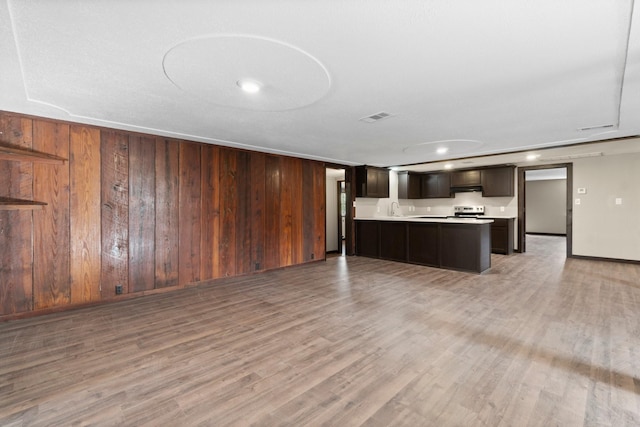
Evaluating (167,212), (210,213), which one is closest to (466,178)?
(210,213)

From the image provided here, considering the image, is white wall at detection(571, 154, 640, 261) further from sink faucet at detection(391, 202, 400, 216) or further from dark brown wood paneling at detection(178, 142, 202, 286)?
dark brown wood paneling at detection(178, 142, 202, 286)

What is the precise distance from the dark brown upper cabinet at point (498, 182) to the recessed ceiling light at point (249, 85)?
6.89 m

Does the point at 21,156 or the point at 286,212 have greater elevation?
the point at 21,156

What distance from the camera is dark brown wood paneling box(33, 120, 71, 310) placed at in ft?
10.6

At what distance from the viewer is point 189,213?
4.34 metres

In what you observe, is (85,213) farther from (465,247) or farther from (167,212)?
(465,247)

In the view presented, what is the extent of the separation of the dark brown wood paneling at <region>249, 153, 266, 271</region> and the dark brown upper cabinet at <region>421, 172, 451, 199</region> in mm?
5279

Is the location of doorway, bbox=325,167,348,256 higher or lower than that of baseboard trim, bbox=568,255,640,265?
higher

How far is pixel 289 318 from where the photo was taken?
3084mm

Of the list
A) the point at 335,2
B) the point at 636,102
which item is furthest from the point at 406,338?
the point at 636,102

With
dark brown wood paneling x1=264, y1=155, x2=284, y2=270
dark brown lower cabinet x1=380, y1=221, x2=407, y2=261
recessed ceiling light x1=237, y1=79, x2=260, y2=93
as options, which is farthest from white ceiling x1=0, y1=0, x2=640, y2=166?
dark brown lower cabinet x1=380, y1=221, x2=407, y2=261

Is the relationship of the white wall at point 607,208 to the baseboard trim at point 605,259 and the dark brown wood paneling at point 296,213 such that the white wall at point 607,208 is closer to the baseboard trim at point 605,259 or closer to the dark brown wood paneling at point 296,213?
the baseboard trim at point 605,259

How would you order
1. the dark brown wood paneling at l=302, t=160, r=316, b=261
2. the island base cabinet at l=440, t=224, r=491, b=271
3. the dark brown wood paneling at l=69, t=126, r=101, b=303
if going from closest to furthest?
the dark brown wood paneling at l=69, t=126, r=101, b=303 → the island base cabinet at l=440, t=224, r=491, b=271 → the dark brown wood paneling at l=302, t=160, r=316, b=261

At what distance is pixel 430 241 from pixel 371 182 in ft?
6.92
